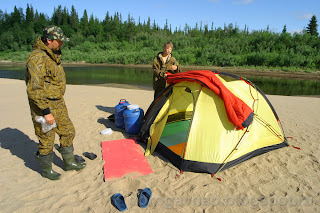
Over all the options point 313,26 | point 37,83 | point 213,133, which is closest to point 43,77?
point 37,83

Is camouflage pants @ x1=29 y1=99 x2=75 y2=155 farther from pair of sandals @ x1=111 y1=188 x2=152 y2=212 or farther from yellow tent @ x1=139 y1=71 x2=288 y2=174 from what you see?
yellow tent @ x1=139 y1=71 x2=288 y2=174

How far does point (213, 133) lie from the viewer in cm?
379

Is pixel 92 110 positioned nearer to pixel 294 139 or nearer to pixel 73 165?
pixel 73 165

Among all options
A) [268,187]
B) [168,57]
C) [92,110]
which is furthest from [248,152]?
[92,110]

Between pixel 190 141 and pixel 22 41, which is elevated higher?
pixel 22 41

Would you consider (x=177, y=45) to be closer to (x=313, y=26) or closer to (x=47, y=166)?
(x=313, y=26)

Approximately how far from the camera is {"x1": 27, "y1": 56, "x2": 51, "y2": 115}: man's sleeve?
2.82 meters

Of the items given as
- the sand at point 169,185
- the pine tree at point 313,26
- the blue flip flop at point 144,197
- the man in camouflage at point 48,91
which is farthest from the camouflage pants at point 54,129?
the pine tree at point 313,26

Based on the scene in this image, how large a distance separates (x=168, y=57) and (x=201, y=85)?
5.69ft

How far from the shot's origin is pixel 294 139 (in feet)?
17.1

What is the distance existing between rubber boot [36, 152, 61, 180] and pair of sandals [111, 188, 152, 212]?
3.70ft

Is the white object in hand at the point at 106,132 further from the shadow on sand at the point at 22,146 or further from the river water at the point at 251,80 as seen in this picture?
the river water at the point at 251,80

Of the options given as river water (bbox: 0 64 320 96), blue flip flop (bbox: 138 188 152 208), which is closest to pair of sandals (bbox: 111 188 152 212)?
blue flip flop (bbox: 138 188 152 208)

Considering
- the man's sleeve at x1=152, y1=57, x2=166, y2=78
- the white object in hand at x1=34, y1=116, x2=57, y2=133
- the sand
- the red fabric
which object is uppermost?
the man's sleeve at x1=152, y1=57, x2=166, y2=78
